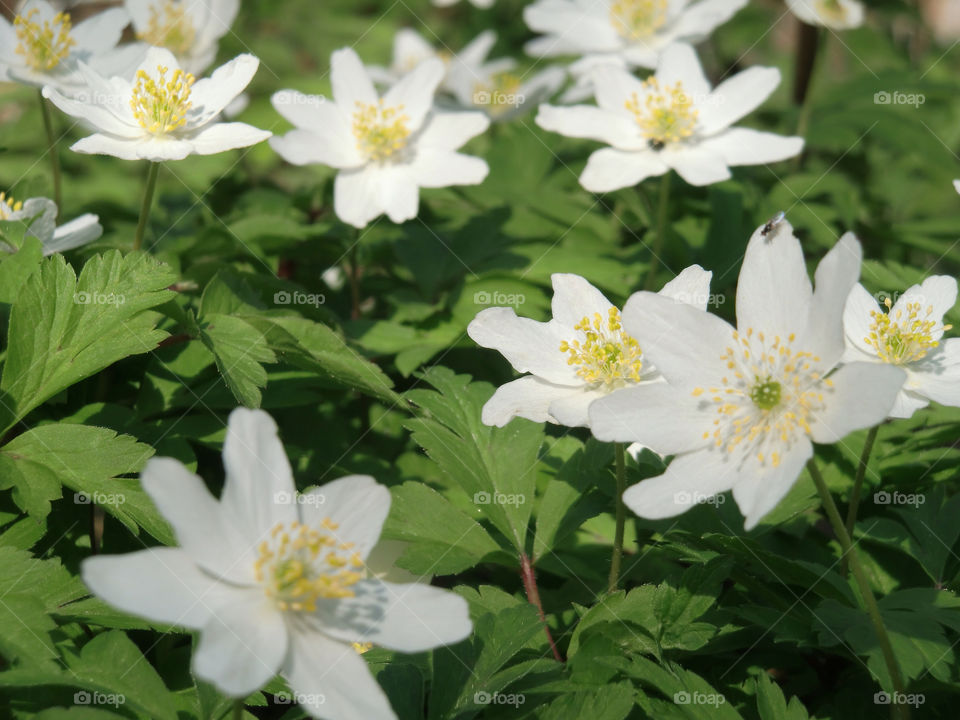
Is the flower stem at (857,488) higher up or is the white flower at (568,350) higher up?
the white flower at (568,350)

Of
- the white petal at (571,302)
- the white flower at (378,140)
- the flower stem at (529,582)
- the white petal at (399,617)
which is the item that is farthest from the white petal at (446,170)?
the white petal at (399,617)

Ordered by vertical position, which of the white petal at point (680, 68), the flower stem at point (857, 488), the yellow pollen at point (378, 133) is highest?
the white petal at point (680, 68)

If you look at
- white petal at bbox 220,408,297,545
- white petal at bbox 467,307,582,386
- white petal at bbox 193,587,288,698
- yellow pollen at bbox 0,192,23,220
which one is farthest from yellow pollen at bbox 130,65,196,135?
white petal at bbox 193,587,288,698

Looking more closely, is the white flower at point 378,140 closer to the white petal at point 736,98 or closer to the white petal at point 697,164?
the white petal at point 697,164

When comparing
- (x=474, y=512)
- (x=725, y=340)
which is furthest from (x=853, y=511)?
(x=474, y=512)

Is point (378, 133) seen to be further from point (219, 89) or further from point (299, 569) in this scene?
point (299, 569)

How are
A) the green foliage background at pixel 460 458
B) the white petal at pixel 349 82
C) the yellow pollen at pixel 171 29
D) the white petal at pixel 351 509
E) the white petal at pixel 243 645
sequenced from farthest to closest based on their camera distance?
the yellow pollen at pixel 171 29 → the white petal at pixel 349 82 → the green foliage background at pixel 460 458 → the white petal at pixel 351 509 → the white petal at pixel 243 645
